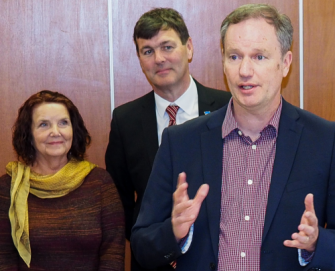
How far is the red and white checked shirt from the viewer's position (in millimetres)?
1722

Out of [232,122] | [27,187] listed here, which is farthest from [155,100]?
[232,122]

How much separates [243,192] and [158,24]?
131 cm

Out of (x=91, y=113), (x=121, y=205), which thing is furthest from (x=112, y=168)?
(x=91, y=113)

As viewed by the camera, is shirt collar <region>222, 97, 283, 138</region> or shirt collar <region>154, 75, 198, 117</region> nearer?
shirt collar <region>222, 97, 283, 138</region>

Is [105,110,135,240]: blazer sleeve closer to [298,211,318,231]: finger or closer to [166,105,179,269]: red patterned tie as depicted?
[166,105,179,269]: red patterned tie

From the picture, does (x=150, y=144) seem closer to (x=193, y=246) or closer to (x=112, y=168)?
(x=112, y=168)

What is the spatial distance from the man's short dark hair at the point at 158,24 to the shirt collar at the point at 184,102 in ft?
0.90

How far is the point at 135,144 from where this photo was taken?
Result: 283 centimetres

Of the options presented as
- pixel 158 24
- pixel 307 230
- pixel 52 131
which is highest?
pixel 158 24

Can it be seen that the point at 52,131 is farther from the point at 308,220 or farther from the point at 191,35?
the point at 308,220

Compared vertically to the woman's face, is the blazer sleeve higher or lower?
lower

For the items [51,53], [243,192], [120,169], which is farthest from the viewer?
[51,53]

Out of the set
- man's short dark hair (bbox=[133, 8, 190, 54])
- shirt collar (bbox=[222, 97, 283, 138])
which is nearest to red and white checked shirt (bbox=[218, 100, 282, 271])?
shirt collar (bbox=[222, 97, 283, 138])

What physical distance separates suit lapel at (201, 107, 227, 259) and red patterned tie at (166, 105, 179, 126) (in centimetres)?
86
